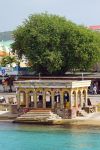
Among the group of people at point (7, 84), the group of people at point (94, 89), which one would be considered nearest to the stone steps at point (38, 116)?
the group of people at point (94, 89)

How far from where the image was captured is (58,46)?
6606cm

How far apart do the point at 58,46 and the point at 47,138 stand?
27708 mm

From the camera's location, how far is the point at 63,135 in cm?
3994

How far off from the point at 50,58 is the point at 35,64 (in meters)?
2.65

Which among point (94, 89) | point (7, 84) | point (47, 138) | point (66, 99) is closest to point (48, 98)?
point (66, 99)

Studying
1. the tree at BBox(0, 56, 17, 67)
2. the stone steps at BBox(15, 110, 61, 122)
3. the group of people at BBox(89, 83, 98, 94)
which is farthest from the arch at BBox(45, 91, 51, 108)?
the tree at BBox(0, 56, 17, 67)

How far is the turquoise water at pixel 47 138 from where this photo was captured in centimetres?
3728

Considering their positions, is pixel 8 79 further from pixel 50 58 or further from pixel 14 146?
pixel 14 146

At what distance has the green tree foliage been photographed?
65.6 m

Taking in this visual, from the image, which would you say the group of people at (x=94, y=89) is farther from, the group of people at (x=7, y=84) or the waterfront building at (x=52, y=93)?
the waterfront building at (x=52, y=93)

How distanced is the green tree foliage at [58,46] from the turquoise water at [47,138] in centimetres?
2326

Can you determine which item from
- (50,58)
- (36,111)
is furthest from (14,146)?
(50,58)

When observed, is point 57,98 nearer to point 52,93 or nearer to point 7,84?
point 52,93

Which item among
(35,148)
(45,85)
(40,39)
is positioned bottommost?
(35,148)
